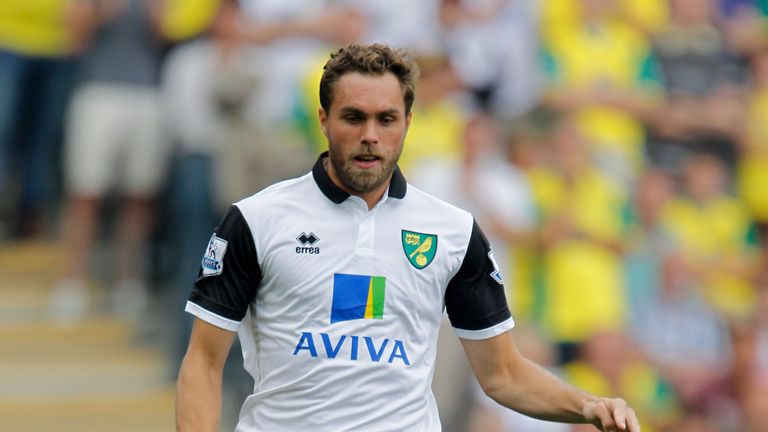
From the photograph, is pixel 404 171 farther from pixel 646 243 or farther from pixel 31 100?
pixel 31 100

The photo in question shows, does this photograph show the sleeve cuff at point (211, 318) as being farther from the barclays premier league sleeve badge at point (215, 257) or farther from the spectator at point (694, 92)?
the spectator at point (694, 92)

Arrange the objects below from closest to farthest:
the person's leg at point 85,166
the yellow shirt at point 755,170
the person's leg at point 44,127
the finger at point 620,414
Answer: the finger at point 620,414 < the person's leg at point 85,166 < the person's leg at point 44,127 < the yellow shirt at point 755,170

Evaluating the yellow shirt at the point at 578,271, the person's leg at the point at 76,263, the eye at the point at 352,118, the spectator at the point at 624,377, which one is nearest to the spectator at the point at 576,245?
the yellow shirt at the point at 578,271

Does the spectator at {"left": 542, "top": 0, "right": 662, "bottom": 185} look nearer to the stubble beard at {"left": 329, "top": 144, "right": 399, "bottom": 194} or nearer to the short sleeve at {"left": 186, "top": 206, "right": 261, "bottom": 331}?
the stubble beard at {"left": 329, "top": 144, "right": 399, "bottom": 194}

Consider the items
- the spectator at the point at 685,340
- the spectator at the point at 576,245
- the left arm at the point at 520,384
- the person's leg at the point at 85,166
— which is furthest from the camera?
the spectator at the point at 685,340

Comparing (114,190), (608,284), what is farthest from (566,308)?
(114,190)

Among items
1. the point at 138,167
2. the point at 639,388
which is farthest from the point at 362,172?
the point at 639,388

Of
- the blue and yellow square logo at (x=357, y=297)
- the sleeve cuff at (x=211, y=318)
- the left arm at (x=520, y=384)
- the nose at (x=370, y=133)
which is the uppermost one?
the nose at (x=370, y=133)

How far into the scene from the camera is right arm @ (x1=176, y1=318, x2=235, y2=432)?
414 cm

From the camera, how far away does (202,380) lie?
4.18 m

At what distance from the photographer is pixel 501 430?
8.20 meters

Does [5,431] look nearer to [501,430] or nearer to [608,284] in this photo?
[501,430]

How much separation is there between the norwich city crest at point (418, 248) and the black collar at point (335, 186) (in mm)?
139

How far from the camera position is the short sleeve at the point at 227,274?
4.22 m
